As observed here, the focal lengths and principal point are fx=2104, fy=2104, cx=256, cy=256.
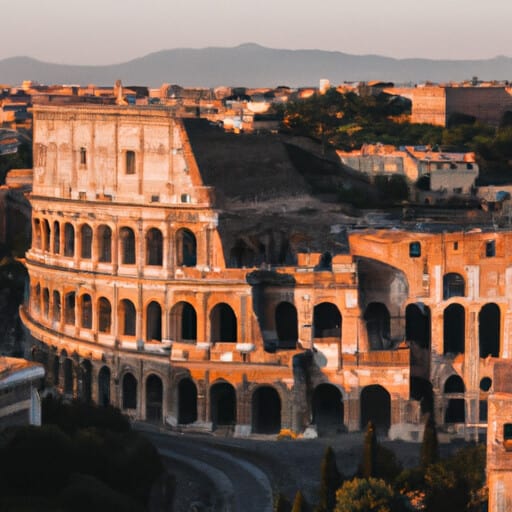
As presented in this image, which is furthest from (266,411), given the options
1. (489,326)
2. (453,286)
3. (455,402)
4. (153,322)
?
(489,326)

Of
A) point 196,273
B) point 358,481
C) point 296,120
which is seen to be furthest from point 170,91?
point 358,481

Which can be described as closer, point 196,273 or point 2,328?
point 196,273

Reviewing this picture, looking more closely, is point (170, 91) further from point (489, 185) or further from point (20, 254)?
point (489, 185)

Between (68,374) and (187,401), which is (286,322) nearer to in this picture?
(187,401)

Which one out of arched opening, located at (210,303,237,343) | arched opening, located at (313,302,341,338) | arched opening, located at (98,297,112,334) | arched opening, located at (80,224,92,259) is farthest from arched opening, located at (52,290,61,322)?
arched opening, located at (313,302,341,338)

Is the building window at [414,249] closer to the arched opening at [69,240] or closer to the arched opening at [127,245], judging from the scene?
the arched opening at [127,245]

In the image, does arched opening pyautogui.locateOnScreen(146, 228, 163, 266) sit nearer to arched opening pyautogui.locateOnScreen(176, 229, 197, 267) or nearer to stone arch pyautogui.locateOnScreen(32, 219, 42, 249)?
arched opening pyautogui.locateOnScreen(176, 229, 197, 267)

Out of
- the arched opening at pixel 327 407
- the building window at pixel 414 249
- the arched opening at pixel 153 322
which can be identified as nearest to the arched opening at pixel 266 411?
the arched opening at pixel 327 407
